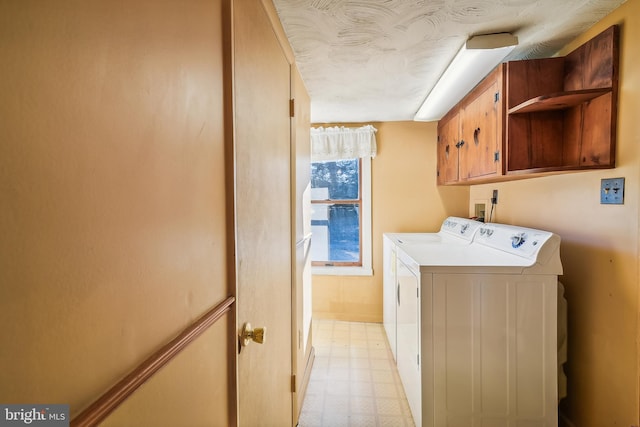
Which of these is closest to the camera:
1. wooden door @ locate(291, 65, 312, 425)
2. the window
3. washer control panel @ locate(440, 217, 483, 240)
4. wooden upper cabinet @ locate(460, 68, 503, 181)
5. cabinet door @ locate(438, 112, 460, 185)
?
wooden door @ locate(291, 65, 312, 425)

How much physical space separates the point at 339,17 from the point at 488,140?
1236 millimetres

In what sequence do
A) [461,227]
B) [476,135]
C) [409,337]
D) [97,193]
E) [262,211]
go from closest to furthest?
[97,193] < [262,211] < [409,337] < [476,135] < [461,227]

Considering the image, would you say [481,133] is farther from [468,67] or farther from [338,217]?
[338,217]

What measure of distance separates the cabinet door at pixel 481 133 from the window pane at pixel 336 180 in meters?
1.23

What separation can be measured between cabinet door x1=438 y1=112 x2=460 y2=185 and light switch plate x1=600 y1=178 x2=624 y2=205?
1.15 meters

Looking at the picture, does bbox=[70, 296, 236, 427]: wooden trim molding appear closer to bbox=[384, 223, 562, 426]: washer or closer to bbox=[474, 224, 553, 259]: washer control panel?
bbox=[384, 223, 562, 426]: washer

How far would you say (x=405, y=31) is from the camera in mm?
1520

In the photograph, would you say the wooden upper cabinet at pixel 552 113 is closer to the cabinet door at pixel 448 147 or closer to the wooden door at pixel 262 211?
the cabinet door at pixel 448 147

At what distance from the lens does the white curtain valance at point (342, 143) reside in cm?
322

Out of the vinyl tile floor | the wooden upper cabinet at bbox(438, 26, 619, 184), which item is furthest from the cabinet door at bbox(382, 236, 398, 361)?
the wooden upper cabinet at bbox(438, 26, 619, 184)

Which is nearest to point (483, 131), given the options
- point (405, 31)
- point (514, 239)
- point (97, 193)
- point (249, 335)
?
point (514, 239)

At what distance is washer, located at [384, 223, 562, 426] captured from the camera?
1.57 meters

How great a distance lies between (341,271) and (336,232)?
1.48 feet

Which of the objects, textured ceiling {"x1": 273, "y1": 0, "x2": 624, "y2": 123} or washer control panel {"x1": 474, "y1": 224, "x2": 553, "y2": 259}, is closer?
textured ceiling {"x1": 273, "y1": 0, "x2": 624, "y2": 123}
